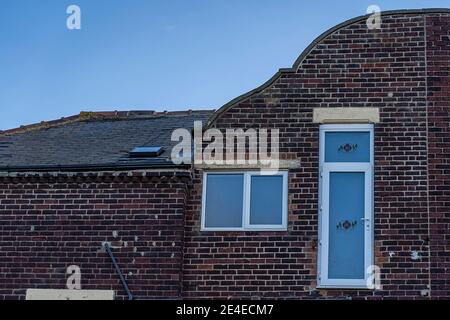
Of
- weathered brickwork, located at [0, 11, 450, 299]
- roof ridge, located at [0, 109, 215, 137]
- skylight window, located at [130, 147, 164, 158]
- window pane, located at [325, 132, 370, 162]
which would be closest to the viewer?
weathered brickwork, located at [0, 11, 450, 299]

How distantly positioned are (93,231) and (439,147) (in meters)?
6.08

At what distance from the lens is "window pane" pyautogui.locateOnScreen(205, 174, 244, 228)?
54.1 feet

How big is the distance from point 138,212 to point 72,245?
126cm

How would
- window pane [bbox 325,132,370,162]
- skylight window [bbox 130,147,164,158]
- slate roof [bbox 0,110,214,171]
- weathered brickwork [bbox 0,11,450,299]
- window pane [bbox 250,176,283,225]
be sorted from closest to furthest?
weathered brickwork [bbox 0,11,450,299] → window pane [bbox 250,176,283,225] → window pane [bbox 325,132,370,162] → slate roof [bbox 0,110,214,171] → skylight window [bbox 130,147,164,158]

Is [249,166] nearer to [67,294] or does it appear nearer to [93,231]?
[93,231]

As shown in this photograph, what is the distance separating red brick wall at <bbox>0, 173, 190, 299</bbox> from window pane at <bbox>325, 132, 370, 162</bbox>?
8.47 feet

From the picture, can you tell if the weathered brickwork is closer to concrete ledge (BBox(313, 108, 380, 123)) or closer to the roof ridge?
concrete ledge (BBox(313, 108, 380, 123))

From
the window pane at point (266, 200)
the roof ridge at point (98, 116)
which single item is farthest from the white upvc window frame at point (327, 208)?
the roof ridge at point (98, 116)

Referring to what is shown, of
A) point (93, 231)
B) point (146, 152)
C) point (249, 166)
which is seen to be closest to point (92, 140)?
point (146, 152)

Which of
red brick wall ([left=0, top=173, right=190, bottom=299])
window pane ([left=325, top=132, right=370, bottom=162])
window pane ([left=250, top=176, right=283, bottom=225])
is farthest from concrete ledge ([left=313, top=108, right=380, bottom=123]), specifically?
red brick wall ([left=0, top=173, right=190, bottom=299])

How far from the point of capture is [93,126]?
21297mm

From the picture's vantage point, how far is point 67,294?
16188 millimetres
